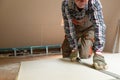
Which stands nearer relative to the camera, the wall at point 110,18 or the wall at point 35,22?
the wall at point 35,22

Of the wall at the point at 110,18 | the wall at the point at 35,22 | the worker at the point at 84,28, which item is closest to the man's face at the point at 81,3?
the worker at the point at 84,28

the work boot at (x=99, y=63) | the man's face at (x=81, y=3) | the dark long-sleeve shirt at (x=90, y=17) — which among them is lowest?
the work boot at (x=99, y=63)

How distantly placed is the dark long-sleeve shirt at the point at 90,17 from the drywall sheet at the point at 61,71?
0.74ft

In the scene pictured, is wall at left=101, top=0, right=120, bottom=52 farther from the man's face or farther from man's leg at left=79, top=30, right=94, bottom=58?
the man's face

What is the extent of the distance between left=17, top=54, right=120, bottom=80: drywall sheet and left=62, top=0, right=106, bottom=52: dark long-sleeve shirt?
0.74ft

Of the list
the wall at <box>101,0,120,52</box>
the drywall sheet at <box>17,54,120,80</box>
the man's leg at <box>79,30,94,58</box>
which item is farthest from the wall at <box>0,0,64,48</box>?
the drywall sheet at <box>17,54,120,80</box>

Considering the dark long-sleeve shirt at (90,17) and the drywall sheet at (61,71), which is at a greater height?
the dark long-sleeve shirt at (90,17)

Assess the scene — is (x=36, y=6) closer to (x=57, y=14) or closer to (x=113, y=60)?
(x=57, y=14)

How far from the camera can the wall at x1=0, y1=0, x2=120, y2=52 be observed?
149 inches

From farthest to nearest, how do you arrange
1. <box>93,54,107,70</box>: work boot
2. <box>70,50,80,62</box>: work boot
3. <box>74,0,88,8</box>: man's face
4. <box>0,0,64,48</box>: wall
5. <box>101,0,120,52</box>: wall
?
<box>101,0,120,52</box>: wall, <box>0,0,64,48</box>: wall, <box>70,50,80,62</box>: work boot, <box>74,0,88,8</box>: man's face, <box>93,54,107,70</box>: work boot

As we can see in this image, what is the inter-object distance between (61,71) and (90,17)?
67cm

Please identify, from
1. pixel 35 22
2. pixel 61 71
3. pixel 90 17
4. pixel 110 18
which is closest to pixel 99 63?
pixel 61 71

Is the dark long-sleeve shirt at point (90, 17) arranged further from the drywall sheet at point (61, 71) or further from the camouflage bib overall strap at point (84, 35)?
the drywall sheet at point (61, 71)

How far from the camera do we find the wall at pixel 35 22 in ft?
12.4
